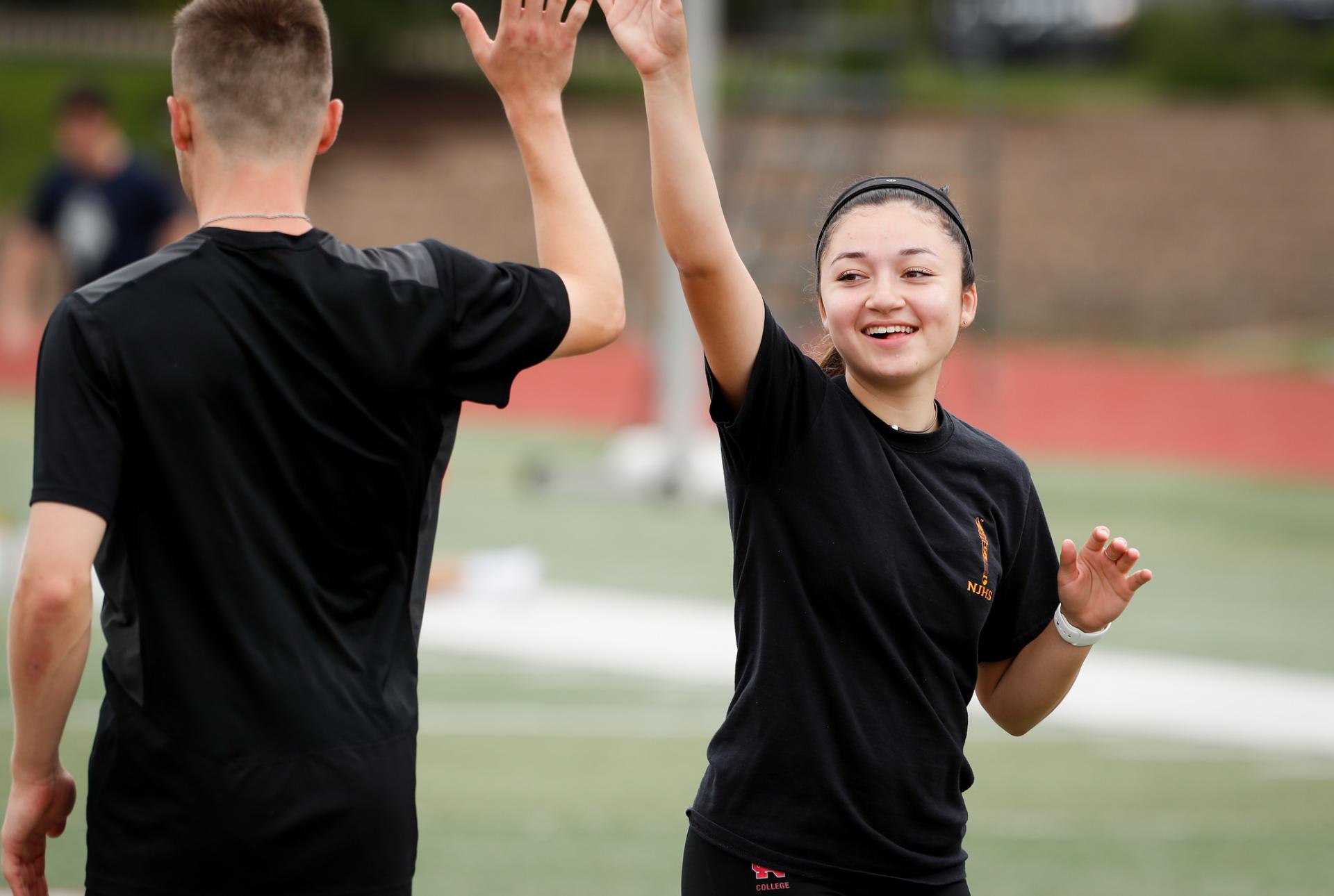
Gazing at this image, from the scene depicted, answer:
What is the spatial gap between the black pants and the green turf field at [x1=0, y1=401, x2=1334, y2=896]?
226cm

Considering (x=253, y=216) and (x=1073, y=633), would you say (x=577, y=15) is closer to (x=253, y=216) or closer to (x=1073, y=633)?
(x=253, y=216)

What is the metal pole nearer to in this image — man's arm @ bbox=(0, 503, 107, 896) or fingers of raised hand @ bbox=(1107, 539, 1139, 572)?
fingers of raised hand @ bbox=(1107, 539, 1139, 572)

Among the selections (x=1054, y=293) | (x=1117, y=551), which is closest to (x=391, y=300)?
(x=1117, y=551)

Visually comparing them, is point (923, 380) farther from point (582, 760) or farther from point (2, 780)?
point (2, 780)

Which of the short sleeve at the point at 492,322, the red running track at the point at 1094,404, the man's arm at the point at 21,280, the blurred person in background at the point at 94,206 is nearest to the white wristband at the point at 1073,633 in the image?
the short sleeve at the point at 492,322

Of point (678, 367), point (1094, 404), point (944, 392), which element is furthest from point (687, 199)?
point (1094, 404)

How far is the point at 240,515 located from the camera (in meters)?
2.22

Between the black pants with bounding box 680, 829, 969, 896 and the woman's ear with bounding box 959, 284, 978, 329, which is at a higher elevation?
the woman's ear with bounding box 959, 284, 978, 329

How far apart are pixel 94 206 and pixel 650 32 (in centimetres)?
723

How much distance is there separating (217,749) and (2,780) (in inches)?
146

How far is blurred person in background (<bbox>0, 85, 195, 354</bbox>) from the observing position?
8.76 metres

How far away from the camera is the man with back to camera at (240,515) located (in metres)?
2.19

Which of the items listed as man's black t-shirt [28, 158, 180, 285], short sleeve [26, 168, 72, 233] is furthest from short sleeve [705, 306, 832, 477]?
short sleeve [26, 168, 72, 233]

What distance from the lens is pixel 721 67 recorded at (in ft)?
128
